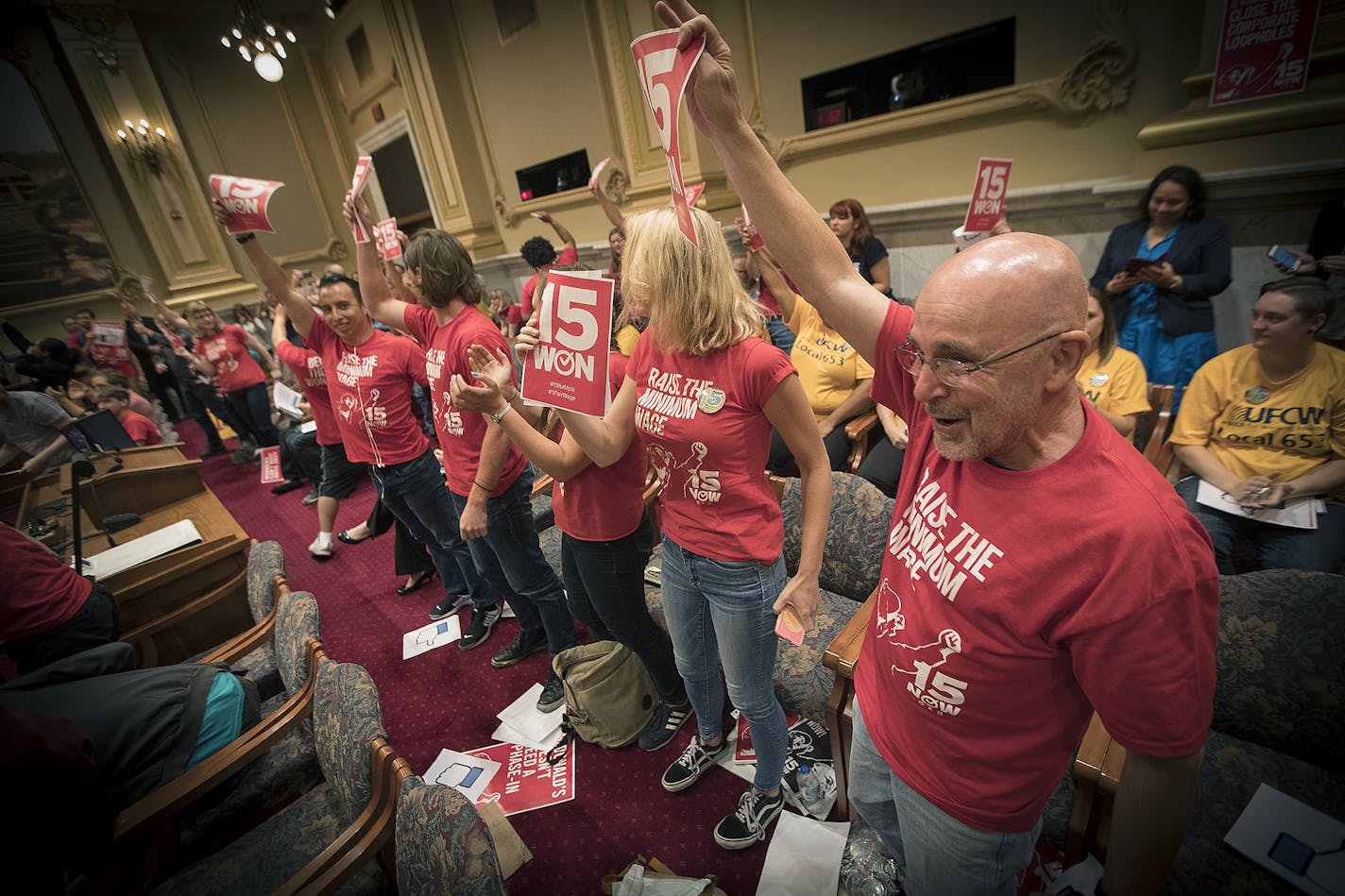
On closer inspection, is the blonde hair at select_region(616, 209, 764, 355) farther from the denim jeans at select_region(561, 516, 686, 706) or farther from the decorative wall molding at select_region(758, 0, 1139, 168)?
the decorative wall molding at select_region(758, 0, 1139, 168)

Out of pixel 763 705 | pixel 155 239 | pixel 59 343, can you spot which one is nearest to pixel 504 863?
pixel 763 705

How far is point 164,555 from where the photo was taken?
2.83 metres

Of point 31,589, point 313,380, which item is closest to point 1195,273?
point 313,380

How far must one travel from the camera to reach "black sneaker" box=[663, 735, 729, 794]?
2.09m

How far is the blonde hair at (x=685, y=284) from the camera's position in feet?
4.59

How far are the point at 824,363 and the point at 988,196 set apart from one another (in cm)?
114

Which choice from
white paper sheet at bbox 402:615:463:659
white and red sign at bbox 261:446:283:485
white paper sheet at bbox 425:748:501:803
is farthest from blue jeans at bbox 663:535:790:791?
white and red sign at bbox 261:446:283:485

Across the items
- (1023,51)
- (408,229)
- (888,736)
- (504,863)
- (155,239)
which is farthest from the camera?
(408,229)

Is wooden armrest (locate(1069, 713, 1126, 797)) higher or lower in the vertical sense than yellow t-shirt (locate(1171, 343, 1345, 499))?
lower

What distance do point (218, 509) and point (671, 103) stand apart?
405 cm

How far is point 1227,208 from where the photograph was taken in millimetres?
3141

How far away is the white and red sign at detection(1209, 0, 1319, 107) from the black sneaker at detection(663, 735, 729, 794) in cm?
433

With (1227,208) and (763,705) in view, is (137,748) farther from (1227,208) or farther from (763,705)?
(1227,208)

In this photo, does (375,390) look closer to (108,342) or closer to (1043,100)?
(1043,100)
